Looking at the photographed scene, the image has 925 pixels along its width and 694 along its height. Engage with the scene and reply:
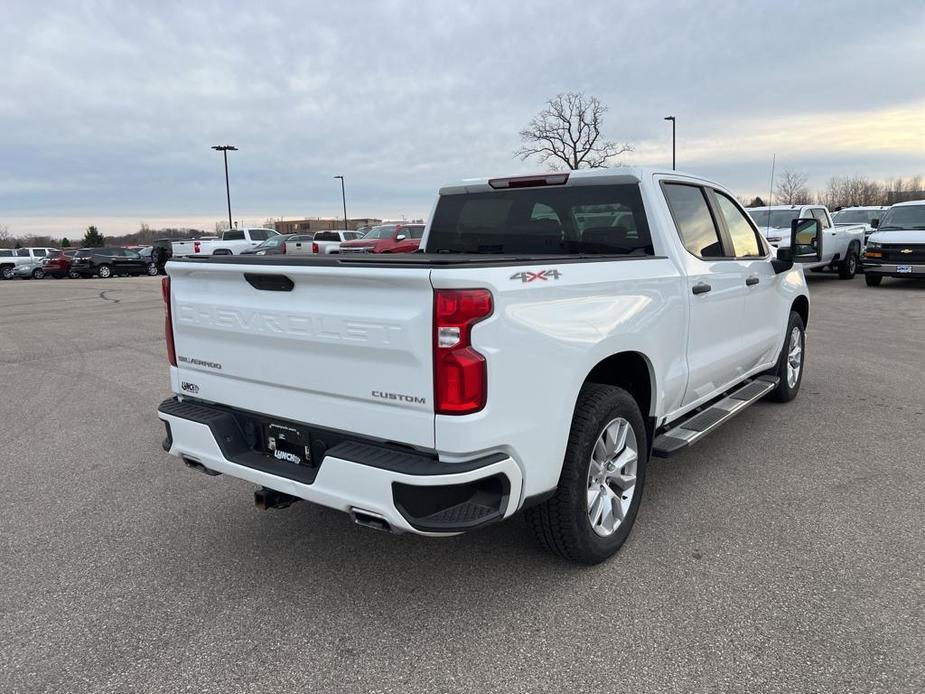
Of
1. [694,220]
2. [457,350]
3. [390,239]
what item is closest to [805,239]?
[694,220]

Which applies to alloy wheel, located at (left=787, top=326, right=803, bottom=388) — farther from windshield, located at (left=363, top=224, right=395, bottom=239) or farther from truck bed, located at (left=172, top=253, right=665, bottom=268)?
windshield, located at (left=363, top=224, right=395, bottom=239)

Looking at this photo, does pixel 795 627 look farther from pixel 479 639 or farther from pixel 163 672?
pixel 163 672

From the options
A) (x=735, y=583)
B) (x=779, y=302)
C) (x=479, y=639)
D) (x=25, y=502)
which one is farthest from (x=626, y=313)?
(x=25, y=502)

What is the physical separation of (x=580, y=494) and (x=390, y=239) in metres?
20.5

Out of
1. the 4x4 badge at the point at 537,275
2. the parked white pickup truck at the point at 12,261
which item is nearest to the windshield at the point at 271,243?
the parked white pickup truck at the point at 12,261

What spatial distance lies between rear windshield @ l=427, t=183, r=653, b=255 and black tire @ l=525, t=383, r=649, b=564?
115cm

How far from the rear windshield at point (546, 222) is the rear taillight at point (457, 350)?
5.95 ft

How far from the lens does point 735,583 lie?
123 inches

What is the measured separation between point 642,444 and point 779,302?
2.77 metres

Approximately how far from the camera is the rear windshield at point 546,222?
4.04 meters

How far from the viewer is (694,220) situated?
4359 millimetres

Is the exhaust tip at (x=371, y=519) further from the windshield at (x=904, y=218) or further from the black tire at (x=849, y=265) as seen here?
the black tire at (x=849, y=265)

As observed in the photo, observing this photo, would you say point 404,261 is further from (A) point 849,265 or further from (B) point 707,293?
(A) point 849,265

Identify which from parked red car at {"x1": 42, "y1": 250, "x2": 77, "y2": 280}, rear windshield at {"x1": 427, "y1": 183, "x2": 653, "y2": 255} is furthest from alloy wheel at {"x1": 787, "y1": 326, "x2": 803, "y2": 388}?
parked red car at {"x1": 42, "y1": 250, "x2": 77, "y2": 280}
